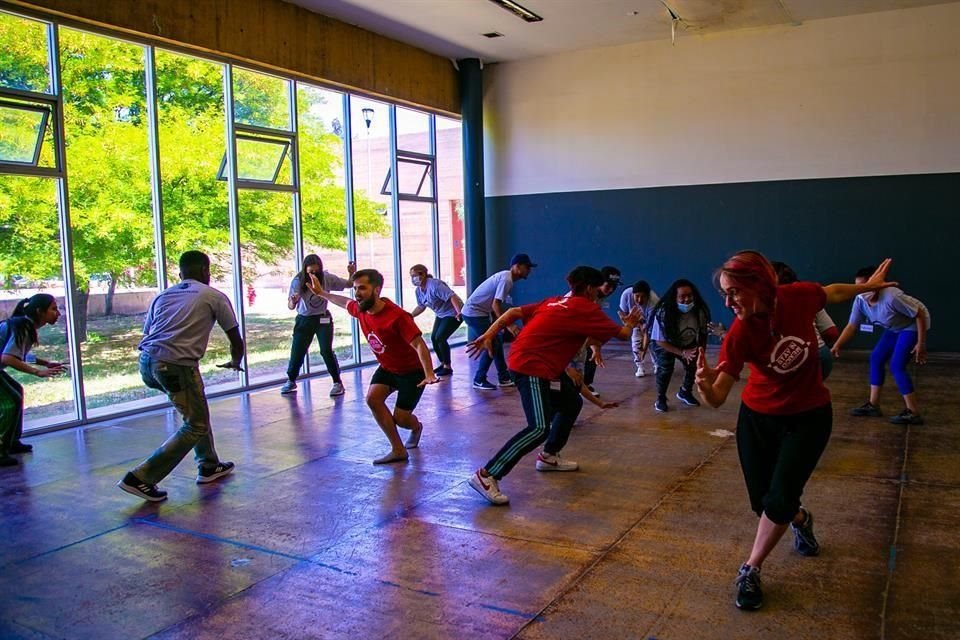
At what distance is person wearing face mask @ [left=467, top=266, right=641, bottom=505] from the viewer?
195 inches

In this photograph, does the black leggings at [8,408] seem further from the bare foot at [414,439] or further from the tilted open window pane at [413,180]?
the tilted open window pane at [413,180]

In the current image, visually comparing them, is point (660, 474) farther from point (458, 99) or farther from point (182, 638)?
point (458, 99)

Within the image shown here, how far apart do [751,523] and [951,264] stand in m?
8.32

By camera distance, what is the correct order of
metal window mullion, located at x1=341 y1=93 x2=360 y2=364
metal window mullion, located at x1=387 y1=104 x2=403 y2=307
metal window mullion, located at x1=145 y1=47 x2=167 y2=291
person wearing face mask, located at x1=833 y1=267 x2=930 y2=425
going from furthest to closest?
metal window mullion, located at x1=387 y1=104 x2=403 y2=307 → metal window mullion, located at x1=341 y1=93 x2=360 y2=364 → metal window mullion, located at x1=145 y1=47 x2=167 y2=291 → person wearing face mask, located at x1=833 y1=267 x2=930 y2=425

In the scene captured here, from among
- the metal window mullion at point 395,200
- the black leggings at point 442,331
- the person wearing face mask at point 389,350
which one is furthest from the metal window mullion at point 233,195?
the person wearing face mask at point 389,350

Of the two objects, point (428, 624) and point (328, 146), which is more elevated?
point (328, 146)

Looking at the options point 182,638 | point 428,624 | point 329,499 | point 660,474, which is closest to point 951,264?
point 660,474

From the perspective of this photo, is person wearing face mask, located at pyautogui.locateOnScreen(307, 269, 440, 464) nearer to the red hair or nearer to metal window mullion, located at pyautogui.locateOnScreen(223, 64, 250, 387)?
the red hair

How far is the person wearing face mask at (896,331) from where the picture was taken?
21.7ft

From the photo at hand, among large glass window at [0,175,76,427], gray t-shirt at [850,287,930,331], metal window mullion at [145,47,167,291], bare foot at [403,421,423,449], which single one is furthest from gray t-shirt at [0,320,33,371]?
gray t-shirt at [850,287,930,331]

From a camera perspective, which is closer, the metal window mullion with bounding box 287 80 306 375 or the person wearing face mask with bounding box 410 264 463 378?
the person wearing face mask with bounding box 410 264 463 378

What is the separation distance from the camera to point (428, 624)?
3.43 metres

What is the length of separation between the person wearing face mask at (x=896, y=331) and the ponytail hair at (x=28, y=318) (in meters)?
6.32

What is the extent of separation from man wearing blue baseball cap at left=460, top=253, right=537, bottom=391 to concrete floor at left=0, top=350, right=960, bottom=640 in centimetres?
222
